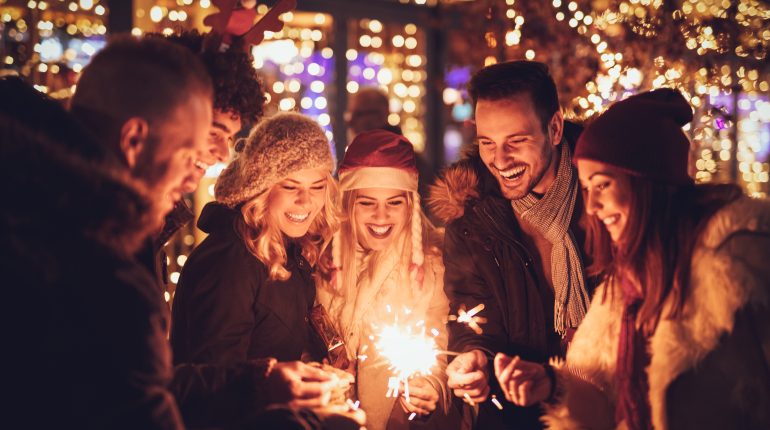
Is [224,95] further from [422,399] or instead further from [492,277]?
[422,399]

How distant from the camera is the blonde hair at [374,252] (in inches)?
179

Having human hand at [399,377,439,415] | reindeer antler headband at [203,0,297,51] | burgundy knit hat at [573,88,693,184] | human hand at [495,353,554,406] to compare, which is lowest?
human hand at [399,377,439,415]

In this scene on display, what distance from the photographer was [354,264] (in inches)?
180

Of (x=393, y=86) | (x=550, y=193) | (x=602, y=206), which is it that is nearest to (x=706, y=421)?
(x=602, y=206)

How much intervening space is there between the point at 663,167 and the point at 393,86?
8324 millimetres

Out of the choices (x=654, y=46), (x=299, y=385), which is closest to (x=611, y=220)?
(x=299, y=385)

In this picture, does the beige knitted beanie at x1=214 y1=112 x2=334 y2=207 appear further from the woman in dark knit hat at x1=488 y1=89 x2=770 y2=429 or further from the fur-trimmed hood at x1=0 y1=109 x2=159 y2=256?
the fur-trimmed hood at x1=0 y1=109 x2=159 y2=256

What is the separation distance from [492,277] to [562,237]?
18.6 inches

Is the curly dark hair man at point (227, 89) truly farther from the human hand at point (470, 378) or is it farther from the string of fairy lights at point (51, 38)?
the string of fairy lights at point (51, 38)

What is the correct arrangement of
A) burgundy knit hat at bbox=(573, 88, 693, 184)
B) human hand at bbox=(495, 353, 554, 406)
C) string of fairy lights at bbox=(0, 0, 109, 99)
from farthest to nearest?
string of fairy lights at bbox=(0, 0, 109, 99) → human hand at bbox=(495, 353, 554, 406) → burgundy knit hat at bbox=(573, 88, 693, 184)

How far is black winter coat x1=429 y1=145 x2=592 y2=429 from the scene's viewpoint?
4137mm

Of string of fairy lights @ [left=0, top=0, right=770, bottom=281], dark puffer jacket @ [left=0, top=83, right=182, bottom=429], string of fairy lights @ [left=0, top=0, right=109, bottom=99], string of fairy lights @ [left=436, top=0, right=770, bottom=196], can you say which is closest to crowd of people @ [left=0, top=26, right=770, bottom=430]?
dark puffer jacket @ [left=0, top=83, right=182, bottom=429]

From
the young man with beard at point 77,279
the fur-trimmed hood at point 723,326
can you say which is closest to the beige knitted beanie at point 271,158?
the young man with beard at point 77,279

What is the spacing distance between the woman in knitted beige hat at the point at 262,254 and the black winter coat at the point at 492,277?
2.64ft
